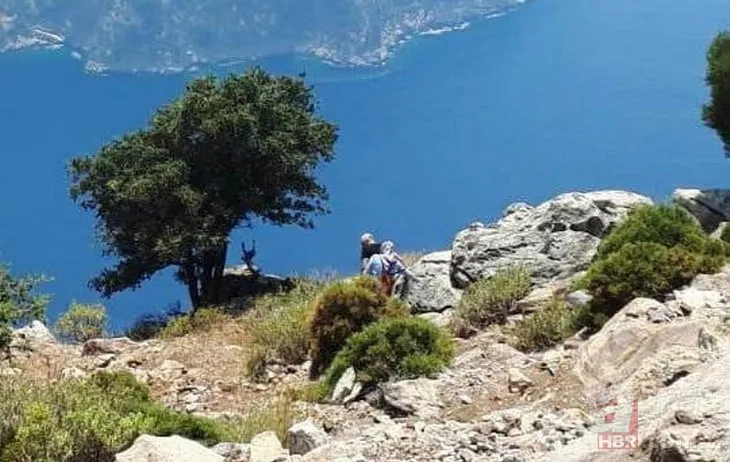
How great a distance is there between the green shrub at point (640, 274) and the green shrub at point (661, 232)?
52.1 inches

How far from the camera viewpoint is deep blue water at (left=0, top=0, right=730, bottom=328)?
50344 mm

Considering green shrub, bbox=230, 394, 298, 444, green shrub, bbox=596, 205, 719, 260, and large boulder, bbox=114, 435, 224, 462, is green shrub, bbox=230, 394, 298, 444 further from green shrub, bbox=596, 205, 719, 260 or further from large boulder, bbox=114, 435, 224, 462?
green shrub, bbox=596, 205, 719, 260

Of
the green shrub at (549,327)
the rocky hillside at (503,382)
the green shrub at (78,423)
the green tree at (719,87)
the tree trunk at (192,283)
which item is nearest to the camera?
the rocky hillside at (503,382)

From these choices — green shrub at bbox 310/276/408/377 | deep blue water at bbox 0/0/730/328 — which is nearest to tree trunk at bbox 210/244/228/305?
deep blue water at bbox 0/0/730/328

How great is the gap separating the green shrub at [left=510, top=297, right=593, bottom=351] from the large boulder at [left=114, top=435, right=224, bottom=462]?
5.91 metres

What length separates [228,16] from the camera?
102 meters

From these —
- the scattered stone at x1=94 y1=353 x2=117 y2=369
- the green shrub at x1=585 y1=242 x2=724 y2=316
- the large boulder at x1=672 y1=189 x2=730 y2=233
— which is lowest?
the green shrub at x1=585 y1=242 x2=724 y2=316

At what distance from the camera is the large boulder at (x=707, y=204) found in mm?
22984

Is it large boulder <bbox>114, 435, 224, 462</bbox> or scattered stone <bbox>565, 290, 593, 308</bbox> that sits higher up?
scattered stone <bbox>565, 290, 593, 308</bbox>

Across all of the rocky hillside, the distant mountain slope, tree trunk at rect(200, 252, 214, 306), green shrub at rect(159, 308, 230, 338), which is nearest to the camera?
the rocky hillside

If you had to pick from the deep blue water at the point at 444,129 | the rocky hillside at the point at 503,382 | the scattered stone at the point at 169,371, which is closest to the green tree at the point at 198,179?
the rocky hillside at the point at 503,382

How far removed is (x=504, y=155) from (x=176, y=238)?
122 ft

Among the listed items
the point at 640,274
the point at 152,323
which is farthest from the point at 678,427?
the point at 152,323

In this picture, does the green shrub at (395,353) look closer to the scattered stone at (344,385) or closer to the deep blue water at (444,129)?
the scattered stone at (344,385)
